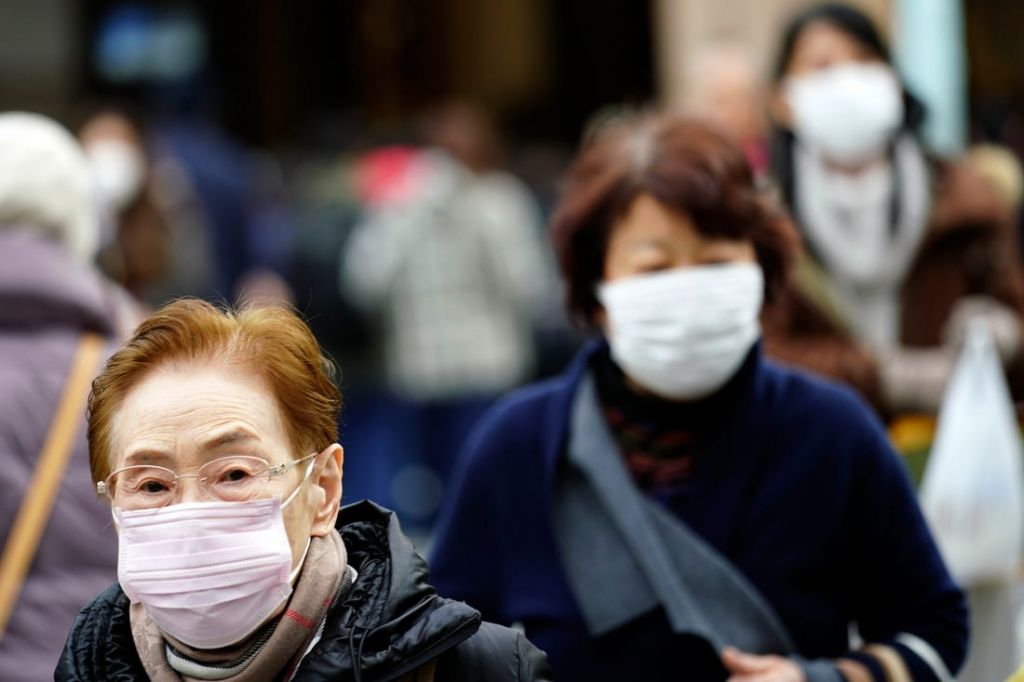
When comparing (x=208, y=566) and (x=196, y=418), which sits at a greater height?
(x=196, y=418)

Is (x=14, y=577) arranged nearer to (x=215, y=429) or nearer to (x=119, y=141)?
(x=215, y=429)

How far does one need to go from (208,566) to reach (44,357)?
144 cm

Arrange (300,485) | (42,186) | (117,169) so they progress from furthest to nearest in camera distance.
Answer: (117,169), (42,186), (300,485)


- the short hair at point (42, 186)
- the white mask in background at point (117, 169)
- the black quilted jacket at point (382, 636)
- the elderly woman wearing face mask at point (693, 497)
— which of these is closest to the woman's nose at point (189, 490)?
the black quilted jacket at point (382, 636)

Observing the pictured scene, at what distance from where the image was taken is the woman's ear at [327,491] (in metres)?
2.87

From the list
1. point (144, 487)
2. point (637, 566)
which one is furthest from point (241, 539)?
point (637, 566)

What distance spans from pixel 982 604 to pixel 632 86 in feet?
41.3

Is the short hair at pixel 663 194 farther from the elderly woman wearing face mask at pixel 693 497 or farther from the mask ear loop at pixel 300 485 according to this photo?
the mask ear loop at pixel 300 485

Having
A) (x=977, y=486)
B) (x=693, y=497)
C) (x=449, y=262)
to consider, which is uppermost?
(x=693, y=497)

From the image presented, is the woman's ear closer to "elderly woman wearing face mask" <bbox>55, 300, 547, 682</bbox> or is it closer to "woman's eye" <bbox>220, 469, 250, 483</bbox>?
"elderly woman wearing face mask" <bbox>55, 300, 547, 682</bbox>

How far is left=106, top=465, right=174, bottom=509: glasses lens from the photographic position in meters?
2.74

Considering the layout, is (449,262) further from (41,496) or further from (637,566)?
(637,566)

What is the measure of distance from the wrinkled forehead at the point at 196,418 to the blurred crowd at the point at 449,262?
0.24m

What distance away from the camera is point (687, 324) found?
3.63m
